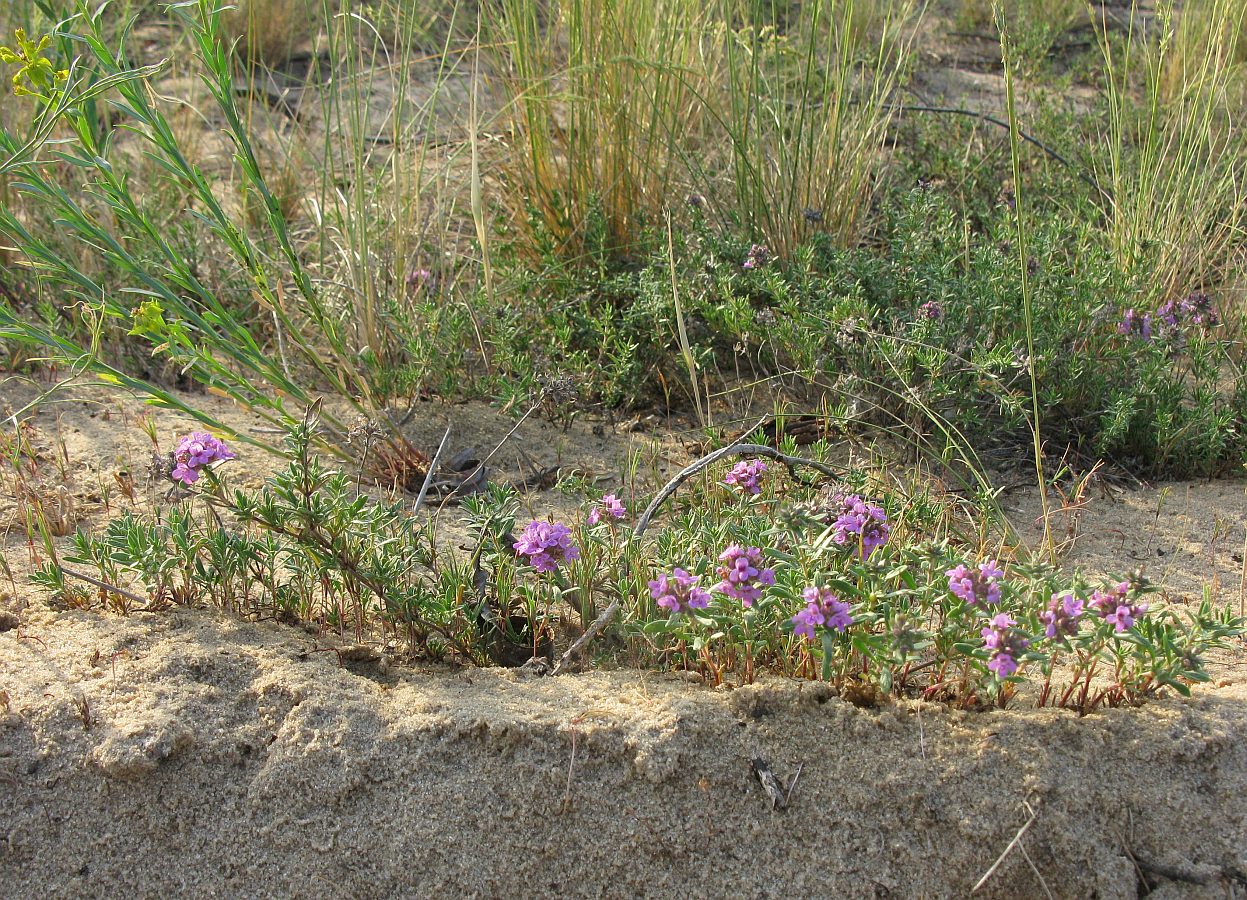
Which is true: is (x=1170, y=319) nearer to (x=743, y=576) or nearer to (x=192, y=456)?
(x=743, y=576)

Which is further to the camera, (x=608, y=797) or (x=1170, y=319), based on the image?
(x=1170, y=319)

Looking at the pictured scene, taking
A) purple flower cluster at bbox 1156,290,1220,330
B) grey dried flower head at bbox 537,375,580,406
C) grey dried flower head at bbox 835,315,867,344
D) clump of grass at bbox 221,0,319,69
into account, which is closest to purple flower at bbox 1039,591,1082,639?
grey dried flower head at bbox 835,315,867,344

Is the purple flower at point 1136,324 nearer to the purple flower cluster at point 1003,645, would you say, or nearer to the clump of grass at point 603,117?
the clump of grass at point 603,117

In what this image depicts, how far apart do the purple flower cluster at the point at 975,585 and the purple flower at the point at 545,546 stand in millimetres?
735

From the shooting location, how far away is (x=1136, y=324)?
3191 mm

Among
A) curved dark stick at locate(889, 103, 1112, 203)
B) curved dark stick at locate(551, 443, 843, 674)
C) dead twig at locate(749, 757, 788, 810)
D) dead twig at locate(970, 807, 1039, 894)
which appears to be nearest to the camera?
dead twig at locate(970, 807, 1039, 894)

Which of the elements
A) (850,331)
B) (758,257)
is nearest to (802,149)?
(758,257)

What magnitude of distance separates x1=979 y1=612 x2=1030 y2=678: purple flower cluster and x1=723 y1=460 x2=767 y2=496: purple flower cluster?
671 mm

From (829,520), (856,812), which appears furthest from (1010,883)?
(829,520)

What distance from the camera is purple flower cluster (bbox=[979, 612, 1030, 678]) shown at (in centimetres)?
179

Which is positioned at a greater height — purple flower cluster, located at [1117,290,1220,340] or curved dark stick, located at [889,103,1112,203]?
curved dark stick, located at [889,103,1112,203]

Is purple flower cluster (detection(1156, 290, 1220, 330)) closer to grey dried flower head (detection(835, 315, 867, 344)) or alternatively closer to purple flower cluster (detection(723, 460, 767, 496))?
grey dried flower head (detection(835, 315, 867, 344))

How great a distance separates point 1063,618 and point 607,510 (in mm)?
916

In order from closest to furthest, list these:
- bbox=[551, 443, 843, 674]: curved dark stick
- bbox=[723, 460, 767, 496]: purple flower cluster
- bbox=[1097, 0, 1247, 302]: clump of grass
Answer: bbox=[551, 443, 843, 674]: curved dark stick, bbox=[723, 460, 767, 496]: purple flower cluster, bbox=[1097, 0, 1247, 302]: clump of grass
